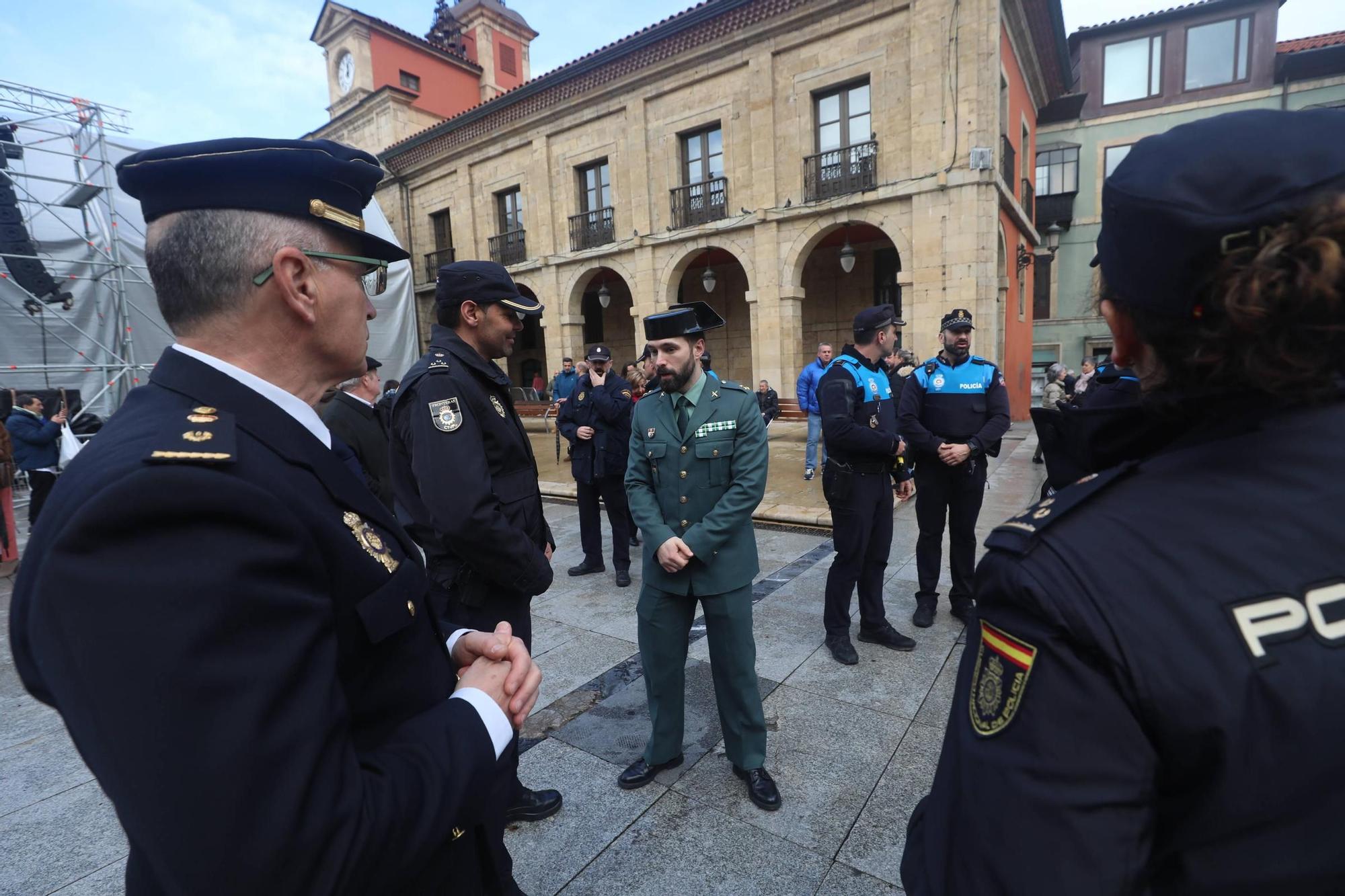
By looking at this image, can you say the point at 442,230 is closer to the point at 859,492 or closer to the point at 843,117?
the point at 843,117

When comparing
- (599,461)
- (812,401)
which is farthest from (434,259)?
(599,461)

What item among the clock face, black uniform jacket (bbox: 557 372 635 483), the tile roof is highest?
the clock face

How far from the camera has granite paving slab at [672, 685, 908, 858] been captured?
2434 millimetres

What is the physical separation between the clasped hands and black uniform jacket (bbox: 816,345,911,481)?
2.93 m

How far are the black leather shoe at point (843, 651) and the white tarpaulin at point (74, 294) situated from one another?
1149 cm

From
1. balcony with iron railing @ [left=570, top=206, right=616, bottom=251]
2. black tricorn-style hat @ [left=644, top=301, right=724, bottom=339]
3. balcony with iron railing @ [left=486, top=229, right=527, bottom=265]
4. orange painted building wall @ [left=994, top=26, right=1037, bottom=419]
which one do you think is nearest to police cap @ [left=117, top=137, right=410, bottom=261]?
black tricorn-style hat @ [left=644, top=301, right=724, bottom=339]

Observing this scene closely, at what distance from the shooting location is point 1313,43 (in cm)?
1820

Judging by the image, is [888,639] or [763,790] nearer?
[763,790]

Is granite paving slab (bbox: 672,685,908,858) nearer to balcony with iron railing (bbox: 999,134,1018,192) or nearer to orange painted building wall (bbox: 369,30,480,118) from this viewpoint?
balcony with iron railing (bbox: 999,134,1018,192)

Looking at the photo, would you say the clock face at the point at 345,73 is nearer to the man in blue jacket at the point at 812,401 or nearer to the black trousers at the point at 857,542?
the man in blue jacket at the point at 812,401

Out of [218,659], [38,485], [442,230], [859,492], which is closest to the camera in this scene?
[218,659]

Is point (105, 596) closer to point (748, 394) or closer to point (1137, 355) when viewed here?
point (1137, 355)

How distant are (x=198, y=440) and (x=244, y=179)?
480 millimetres

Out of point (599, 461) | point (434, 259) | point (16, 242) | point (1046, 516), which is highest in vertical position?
point (434, 259)
